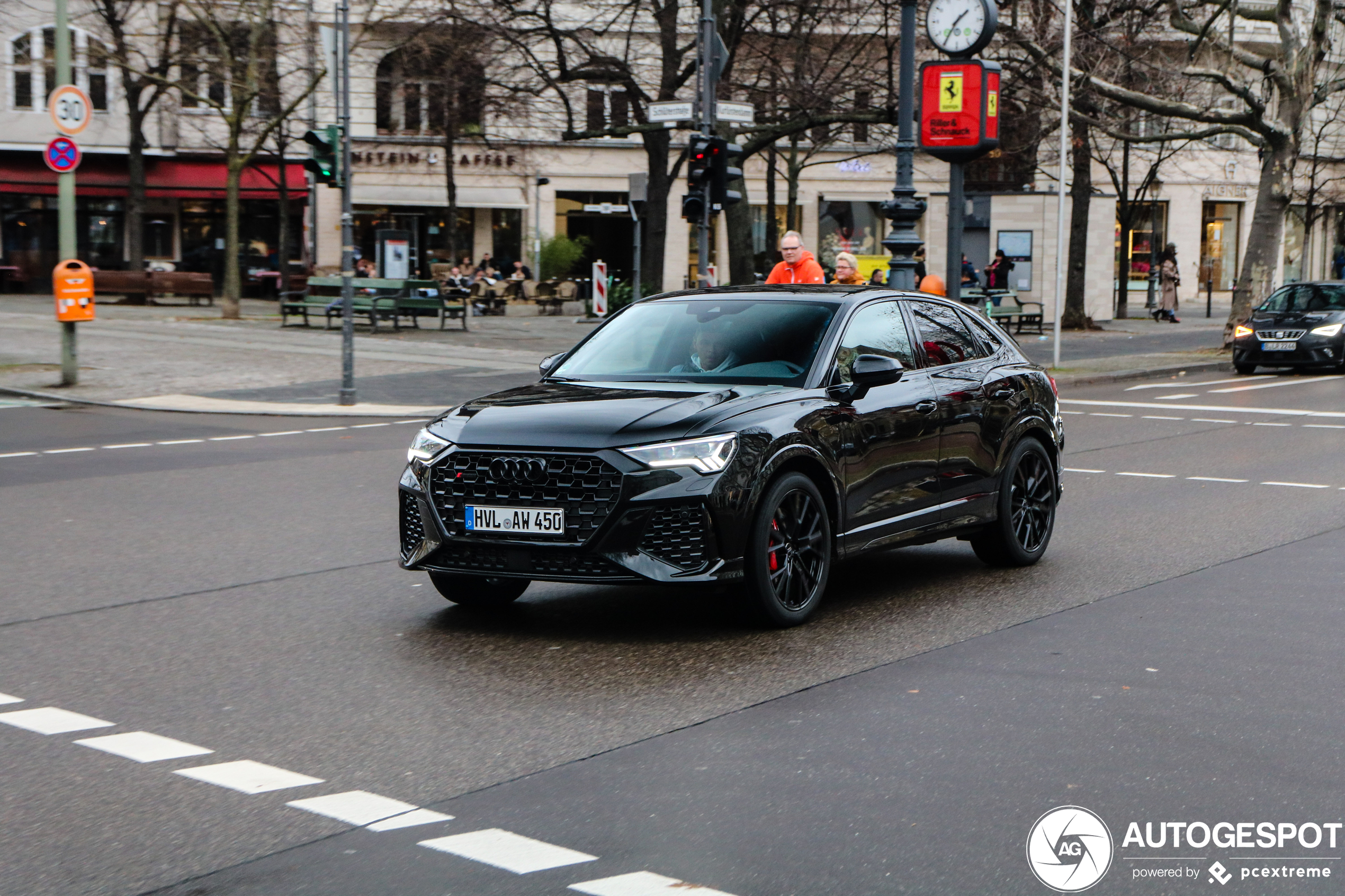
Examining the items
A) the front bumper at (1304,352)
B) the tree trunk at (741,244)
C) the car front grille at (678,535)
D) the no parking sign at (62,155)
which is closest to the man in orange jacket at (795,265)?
the car front grille at (678,535)

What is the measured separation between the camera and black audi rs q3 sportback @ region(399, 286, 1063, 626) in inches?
262

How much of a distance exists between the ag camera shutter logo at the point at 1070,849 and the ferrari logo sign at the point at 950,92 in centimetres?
1905

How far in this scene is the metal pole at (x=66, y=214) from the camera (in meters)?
19.3

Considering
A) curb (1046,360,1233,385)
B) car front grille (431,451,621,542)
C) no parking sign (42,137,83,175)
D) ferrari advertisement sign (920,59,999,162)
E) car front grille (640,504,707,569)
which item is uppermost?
ferrari advertisement sign (920,59,999,162)

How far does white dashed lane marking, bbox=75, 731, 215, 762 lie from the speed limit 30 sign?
49.2ft

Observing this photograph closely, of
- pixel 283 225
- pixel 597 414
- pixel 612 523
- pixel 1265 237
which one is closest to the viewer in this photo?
pixel 612 523

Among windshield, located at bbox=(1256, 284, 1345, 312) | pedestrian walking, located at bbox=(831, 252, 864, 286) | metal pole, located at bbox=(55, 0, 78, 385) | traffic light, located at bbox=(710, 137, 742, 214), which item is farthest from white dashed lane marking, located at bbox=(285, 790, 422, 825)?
windshield, located at bbox=(1256, 284, 1345, 312)

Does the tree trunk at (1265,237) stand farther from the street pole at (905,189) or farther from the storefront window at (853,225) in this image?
the storefront window at (853,225)

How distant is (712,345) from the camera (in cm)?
778

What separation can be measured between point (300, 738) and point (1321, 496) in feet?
28.6

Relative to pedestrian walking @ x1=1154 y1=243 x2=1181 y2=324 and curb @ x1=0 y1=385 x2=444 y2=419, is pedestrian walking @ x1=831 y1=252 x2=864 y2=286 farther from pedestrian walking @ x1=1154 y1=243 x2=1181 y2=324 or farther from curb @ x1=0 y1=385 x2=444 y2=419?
pedestrian walking @ x1=1154 y1=243 x2=1181 y2=324

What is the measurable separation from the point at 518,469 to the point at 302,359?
18506mm

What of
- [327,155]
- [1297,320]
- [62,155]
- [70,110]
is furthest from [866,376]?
[1297,320]

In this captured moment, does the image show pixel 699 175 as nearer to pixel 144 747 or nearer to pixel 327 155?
pixel 327 155
